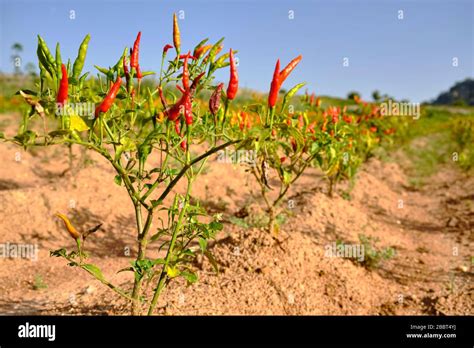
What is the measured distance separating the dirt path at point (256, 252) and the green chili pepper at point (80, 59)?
1386 mm

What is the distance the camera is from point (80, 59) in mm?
1899

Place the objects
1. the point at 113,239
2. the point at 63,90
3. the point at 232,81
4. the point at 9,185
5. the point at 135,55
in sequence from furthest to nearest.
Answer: the point at 9,185 → the point at 113,239 → the point at 135,55 → the point at 232,81 → the point at 63,90

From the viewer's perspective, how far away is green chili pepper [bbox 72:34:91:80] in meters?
1.89

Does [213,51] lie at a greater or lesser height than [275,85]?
greater

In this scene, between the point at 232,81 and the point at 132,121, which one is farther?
the point at 132,121

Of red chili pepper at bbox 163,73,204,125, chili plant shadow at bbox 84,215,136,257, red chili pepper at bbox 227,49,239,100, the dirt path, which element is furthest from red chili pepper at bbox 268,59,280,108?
chili plant shadow at bbox 84,215,136,257

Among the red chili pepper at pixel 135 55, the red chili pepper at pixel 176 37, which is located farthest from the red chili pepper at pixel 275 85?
the red chili pepper at pixel 135 55

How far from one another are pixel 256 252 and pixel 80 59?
2130mm

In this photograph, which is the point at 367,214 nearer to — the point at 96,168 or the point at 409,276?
the point at 409,276

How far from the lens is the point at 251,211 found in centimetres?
470

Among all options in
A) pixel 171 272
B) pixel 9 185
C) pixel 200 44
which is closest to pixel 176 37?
pixel 200 44

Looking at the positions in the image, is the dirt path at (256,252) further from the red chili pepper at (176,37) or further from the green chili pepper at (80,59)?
the green chili pepper at (80,59)

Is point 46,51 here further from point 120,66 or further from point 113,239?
point 113,239

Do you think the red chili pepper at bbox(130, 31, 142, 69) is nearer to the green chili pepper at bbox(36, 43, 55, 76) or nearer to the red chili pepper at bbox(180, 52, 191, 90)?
the red chili pepper at bbox(180, 52, 191, 90)
